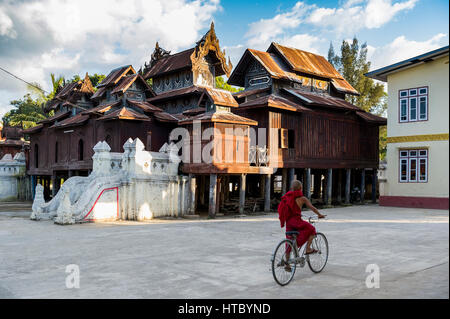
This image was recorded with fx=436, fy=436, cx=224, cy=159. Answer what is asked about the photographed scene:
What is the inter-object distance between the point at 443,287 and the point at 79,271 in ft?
21.6

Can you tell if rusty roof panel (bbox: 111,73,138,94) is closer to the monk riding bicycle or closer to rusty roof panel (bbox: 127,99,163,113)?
rusty roof panel (bbox: 127,99,163,113)

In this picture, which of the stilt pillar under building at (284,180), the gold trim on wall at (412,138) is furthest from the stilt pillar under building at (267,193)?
the gold trim on wall at (412,138)

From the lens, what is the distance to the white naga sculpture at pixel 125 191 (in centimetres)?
1795

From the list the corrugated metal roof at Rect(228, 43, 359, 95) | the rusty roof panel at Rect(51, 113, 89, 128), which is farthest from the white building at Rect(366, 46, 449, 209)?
the rusty roof panel at Rect(51, 113, 89, 128)

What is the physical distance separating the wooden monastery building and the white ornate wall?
6778mm

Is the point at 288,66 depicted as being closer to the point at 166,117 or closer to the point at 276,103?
the point at 276,103

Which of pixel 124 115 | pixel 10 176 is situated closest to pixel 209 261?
pixel 124 115

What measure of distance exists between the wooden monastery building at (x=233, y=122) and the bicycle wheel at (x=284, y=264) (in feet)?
41.7

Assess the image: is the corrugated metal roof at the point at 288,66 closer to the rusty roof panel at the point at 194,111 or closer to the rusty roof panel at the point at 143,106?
the rusty roof panel at the point at 194,111

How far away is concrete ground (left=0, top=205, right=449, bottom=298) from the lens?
23.1 ft

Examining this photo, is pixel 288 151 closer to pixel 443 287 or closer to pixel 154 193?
pixel 154 193

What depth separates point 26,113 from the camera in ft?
199

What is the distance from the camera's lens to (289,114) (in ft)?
82.6
